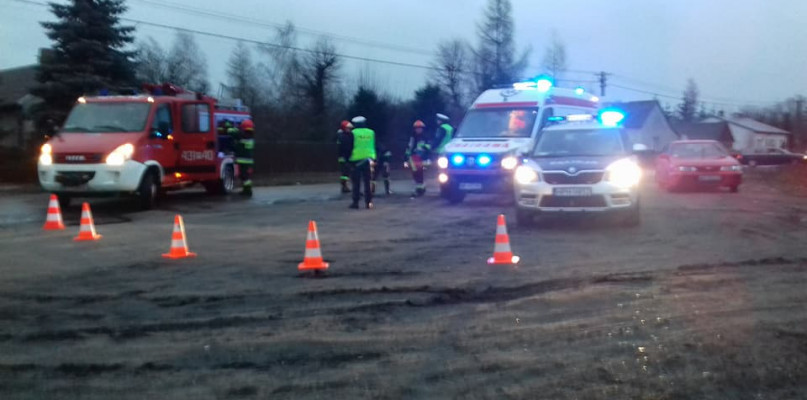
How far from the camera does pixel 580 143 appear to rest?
14.2m

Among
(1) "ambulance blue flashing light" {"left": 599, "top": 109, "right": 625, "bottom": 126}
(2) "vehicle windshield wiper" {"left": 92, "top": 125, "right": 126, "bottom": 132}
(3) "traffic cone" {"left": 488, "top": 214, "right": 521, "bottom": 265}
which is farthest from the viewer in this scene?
(1) "ambulance blue flashing light" {"left": 599, "top": 109, "right": 625, "bottom": 126}

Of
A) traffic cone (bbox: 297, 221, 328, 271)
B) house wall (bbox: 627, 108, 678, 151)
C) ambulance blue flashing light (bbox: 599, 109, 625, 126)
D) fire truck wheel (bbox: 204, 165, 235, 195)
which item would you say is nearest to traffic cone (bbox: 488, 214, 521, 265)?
traffic cone (bbox: 297, 221, 328, 271)

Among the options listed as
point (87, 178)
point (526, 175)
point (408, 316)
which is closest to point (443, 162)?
point (526, 175)

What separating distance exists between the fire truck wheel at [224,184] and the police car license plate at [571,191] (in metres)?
10.1

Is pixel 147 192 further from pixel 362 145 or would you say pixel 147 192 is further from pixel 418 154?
pixel 418 154

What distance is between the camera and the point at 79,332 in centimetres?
645

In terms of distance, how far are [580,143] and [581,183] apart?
163cm

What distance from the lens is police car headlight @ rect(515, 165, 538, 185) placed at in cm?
1322

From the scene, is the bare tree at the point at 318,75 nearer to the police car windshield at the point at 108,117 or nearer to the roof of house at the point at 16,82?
the roof of house at the point at 16,82

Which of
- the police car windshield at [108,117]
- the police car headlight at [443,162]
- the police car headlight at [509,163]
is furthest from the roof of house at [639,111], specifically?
the police car windshield at [108,117]

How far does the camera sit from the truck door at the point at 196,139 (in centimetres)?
1805

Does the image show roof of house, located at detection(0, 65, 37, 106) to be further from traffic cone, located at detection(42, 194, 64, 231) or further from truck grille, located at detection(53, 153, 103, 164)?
traffic cone, located at detection(42, 194, 64, 231)

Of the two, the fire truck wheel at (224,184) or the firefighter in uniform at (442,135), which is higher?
the firefighter in uniform at (442,135)

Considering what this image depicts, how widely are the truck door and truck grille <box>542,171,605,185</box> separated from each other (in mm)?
8896
